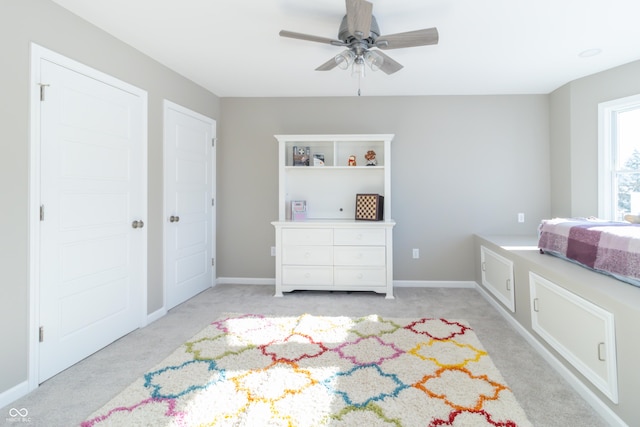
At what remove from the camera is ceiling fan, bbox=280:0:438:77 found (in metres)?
1.77

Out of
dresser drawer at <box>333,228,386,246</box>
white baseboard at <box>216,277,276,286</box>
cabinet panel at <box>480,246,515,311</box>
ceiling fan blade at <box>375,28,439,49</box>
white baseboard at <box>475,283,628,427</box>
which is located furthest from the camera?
white baseboard at <box>216,277,276,286</box>

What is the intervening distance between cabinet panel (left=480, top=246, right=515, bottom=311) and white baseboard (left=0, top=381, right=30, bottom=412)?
3.51 metres

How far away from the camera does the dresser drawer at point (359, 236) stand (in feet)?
11.4

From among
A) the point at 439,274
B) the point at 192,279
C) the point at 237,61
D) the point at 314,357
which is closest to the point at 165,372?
the point at 314,357

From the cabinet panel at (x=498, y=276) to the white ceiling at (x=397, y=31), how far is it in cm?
186

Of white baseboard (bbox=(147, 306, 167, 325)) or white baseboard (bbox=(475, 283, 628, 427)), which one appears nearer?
white baseboard (bbox=(475, 283, 628, 427))

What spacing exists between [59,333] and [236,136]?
2.76 metres

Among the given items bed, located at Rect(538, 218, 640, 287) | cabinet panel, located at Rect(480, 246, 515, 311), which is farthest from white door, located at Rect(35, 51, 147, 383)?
bed, located at Rect(538, 218, 640, 287)

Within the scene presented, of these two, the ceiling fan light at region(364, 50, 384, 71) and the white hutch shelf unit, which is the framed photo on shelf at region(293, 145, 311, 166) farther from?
the ceiling fan light at region(364, 50, 384, 71)

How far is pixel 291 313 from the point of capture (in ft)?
9.91

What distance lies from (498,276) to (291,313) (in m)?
2.08

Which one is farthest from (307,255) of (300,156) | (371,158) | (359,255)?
(371,158)

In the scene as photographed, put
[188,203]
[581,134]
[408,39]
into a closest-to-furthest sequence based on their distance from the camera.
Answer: [408,39] < [581,134] < [188,203]

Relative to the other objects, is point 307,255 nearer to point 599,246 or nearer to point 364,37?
point 364,37
